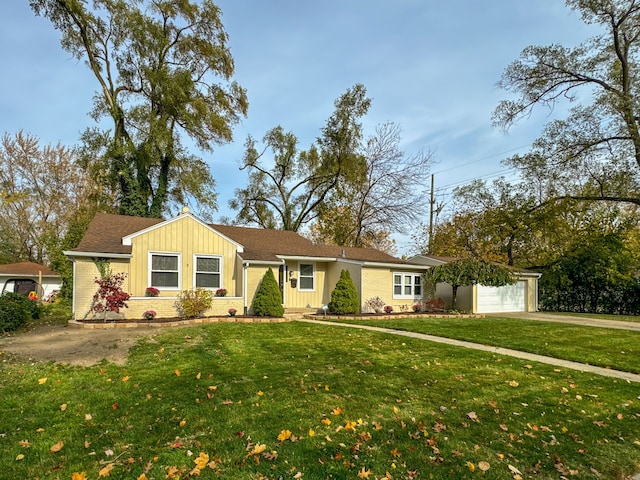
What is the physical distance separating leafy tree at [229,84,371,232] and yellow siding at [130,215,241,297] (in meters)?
15.2

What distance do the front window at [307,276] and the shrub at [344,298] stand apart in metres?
2.56

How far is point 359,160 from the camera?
2764cm

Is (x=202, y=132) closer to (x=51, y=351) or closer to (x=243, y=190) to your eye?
(x=243, y=190)

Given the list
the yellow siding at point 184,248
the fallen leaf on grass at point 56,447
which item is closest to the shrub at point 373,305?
the yellow siding at point 184,248

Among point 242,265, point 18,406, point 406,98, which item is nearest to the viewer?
point 18,406

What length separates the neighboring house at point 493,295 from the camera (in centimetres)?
1922

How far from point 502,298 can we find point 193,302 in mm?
16381

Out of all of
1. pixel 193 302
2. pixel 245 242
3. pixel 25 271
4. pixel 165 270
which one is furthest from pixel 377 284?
pixel 25 271

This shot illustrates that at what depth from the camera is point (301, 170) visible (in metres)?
32.0

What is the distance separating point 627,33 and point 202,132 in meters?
25.4

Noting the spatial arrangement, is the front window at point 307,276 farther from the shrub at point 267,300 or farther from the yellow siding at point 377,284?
the shrub at point 267,300

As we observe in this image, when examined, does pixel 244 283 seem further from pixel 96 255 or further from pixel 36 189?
pixel 36 189

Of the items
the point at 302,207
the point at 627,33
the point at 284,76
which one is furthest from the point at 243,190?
the point at 627,33

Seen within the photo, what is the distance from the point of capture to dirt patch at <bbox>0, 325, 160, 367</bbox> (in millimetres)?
6887
